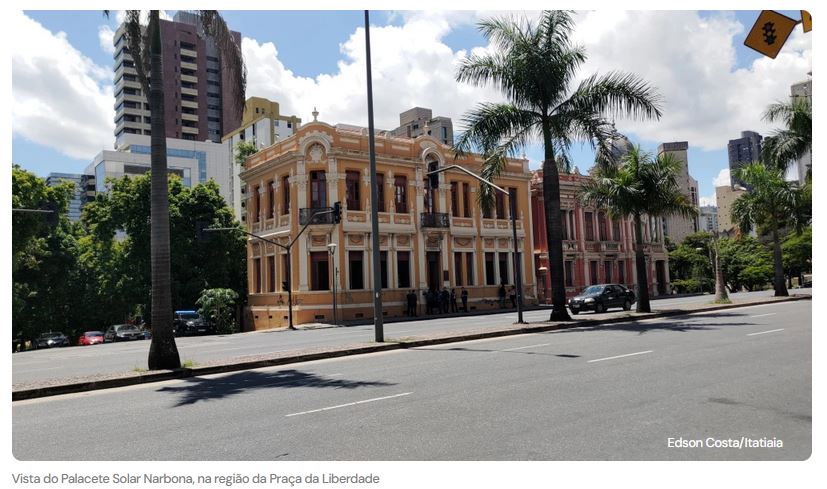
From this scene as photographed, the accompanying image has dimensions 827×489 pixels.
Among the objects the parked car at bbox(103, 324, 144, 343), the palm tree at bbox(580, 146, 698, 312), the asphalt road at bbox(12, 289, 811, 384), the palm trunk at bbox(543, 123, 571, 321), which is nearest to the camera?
the asphalt road at bbox(12, 289, 811, 384)

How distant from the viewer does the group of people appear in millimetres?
38469

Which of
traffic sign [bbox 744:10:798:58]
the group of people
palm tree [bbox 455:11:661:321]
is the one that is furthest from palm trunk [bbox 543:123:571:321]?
the group of people

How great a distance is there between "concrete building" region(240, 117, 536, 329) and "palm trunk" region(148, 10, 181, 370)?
21.5m

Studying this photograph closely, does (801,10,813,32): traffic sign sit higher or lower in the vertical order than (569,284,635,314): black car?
higher

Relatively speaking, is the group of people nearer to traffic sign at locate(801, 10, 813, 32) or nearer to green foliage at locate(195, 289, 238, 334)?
green foliage at locate(195, 289, 238, 334)

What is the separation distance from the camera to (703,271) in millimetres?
62719

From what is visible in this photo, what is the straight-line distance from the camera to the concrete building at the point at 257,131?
93.6 m

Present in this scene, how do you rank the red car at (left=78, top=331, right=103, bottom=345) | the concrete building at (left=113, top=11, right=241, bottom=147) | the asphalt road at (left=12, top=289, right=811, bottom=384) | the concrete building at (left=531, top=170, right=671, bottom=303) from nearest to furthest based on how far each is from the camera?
the asphalt road at (left=12, top=289, right=811, bottom=384) → the red car at (left=78, top=331, right=103, bottom=345) → the concrete building at (left=531, top=170, right=671, bottom=303) → the concrete building at (left=113, top=11, right=241, bottom=147)

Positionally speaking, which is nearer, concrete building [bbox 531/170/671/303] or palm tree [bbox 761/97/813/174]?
palm tree [bbox 761/97/813/174]

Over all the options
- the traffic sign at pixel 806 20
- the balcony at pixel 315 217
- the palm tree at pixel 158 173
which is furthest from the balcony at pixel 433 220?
the traffic sign at pixel 806 20

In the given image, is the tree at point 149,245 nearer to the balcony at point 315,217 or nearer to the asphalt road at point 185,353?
the balcony at point 315,217

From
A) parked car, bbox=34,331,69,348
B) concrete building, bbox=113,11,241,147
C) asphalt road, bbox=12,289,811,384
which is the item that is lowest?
parked car, bbox=34,331,69,348

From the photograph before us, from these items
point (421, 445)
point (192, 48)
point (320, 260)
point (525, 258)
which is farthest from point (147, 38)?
point (192, 48)

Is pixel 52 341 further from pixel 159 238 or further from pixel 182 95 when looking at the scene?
pixel 182 95
